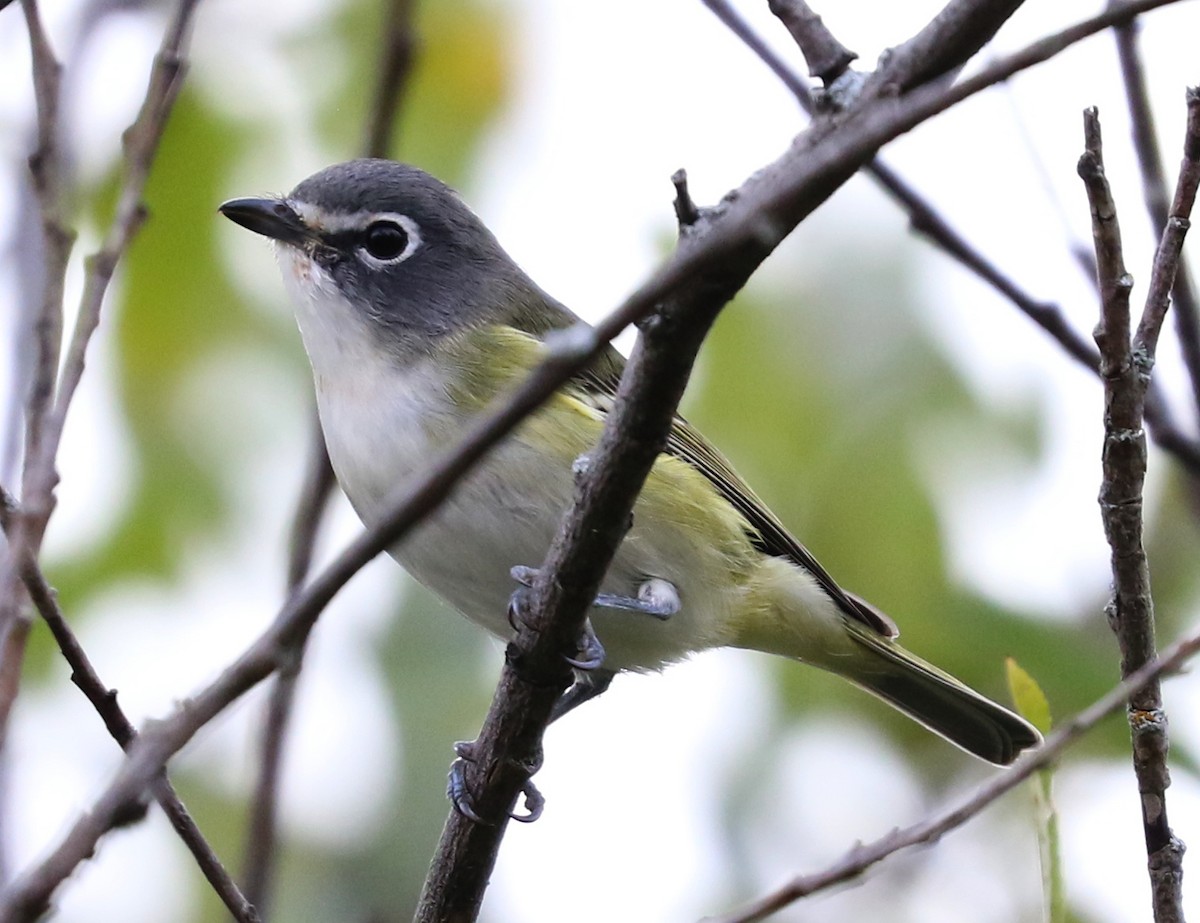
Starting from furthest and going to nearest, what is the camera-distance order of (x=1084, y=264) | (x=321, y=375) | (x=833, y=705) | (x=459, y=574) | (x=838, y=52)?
(x=833, y=705), (x=321, y=375), (x=459, y=574), (x=1084, y=264), (x=838, y=52)

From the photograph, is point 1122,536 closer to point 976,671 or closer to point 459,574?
point 459,574

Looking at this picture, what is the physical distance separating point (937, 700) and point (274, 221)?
2.58 metres

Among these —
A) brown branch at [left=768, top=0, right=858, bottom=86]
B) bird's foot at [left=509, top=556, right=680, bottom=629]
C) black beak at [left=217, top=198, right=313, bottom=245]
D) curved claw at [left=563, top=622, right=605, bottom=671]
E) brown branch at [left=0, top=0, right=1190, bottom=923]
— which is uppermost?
black beak at [left=217, top=198, right=313, bottom=245]

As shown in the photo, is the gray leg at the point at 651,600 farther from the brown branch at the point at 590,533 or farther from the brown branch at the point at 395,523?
the brown branch at the point at 395,523

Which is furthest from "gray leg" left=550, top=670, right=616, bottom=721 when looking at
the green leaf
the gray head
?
the green leaf

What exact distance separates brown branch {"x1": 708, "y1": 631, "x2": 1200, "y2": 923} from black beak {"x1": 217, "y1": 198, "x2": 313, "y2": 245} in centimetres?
285

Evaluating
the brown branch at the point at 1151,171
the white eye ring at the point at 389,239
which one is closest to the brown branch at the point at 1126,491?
the brown branch at the point at 1151,171

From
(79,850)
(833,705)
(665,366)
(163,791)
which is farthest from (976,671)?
(79,850)

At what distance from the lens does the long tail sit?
4.87 metres

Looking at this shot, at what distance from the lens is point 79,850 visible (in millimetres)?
1446

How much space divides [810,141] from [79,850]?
135 centimetres

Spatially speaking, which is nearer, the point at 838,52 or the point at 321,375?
the point at 838,52

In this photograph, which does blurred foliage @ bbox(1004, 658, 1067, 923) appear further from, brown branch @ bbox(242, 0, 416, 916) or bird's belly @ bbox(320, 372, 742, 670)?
bird's belly @ bbox(320, 372, 742, 670)

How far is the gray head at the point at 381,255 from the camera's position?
4.34 meters
